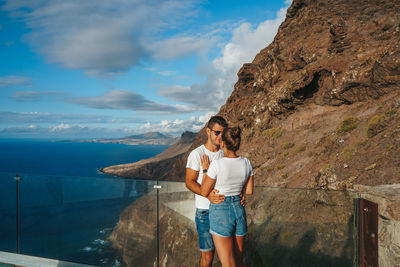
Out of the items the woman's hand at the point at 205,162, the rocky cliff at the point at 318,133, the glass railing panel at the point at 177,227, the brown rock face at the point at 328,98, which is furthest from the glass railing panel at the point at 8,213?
the brown rock face at the point at 328,98

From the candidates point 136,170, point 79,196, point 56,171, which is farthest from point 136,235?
point 56,171

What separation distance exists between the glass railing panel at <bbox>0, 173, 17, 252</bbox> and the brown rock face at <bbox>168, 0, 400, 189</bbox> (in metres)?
12.3

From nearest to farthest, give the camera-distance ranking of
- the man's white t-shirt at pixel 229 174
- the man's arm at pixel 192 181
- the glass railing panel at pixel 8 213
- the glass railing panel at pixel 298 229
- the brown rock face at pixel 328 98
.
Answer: the man's white t-shirt at pixel 229 174, the man's arm at pixel 192 181, the glass railing panel at pixel 298 229, the glass railing panel at pixel 8 213, the brown rock face at pixel 328 98

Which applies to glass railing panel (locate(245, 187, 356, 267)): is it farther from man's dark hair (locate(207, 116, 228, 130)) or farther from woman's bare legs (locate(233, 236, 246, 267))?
man's dark hair (locate(207, 116, 228, 130))

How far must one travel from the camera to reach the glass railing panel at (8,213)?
16.3 ft

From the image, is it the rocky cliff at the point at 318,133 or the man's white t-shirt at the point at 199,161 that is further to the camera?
the rocky cliff at the point at 318,133

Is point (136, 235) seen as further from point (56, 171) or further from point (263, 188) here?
point (56, 171)

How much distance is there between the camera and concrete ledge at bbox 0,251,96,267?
14.2 feet

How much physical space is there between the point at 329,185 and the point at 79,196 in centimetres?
1295

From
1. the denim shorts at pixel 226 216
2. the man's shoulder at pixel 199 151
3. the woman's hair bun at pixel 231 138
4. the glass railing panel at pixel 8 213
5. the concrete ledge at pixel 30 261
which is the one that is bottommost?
the concrete ledge at pixel 30 261

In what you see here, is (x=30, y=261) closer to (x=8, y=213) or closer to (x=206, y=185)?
(x=8, y=213)

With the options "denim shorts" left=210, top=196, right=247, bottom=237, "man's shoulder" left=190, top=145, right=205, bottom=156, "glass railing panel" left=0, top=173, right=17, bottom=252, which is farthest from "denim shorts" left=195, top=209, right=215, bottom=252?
"glass railing panel" left=0, top=173, right=17, bottom=252

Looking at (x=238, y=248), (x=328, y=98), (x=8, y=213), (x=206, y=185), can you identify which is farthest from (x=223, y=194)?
(x=328, y=98)

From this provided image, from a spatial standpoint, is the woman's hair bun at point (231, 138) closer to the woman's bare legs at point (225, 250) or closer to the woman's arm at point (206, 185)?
the woman's arm at point (206, 185)
